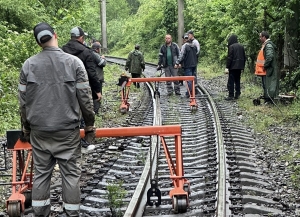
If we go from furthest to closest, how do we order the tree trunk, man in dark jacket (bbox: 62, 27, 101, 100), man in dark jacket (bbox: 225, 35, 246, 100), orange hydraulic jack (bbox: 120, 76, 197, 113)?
man in dark jacket (bbox: 225, 35, 246, 100) < the tree trunk < orange hydraulic jack (bbox: 120, 76, 197, 113) < man in dark jacket (bbox: 62, 27, 101, 100)

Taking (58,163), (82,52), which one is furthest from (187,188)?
(82,52)

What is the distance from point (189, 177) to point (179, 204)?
2.31 feet

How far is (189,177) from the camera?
250 inches

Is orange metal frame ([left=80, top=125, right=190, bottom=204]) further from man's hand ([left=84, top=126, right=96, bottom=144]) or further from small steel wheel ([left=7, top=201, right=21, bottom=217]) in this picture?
small steel wheel ([left=7, top=201, right=21, bottom=217])

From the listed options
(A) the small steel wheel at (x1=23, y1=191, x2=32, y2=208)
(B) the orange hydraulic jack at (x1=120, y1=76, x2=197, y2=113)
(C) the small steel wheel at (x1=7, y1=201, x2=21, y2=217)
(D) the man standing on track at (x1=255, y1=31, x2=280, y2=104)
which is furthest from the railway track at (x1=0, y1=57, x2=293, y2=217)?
(D) the man standing on track at (x1=255, y1=31, x2=280, y2=104)

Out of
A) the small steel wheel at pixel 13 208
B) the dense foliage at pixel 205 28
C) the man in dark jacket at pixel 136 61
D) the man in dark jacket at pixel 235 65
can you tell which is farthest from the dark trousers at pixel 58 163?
the man in dark jacket at pixel 136 61

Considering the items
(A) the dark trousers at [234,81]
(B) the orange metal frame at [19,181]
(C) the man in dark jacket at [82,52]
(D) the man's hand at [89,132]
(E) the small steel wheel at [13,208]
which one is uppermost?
(C) the man in dark jacket at [82,52]

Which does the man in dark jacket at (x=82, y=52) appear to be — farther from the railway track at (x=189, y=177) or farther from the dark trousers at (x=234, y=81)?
the dark trousers at (x=234, y=81)

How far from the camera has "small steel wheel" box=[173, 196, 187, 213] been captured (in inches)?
225

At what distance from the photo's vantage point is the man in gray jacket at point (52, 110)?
15.8 ft

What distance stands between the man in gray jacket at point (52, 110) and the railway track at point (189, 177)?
2.63 feet

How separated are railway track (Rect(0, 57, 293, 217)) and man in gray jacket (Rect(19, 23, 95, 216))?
2.63ft

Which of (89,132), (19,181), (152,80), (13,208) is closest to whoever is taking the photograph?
(89,132)

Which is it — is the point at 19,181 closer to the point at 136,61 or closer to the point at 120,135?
the point at 120,135
